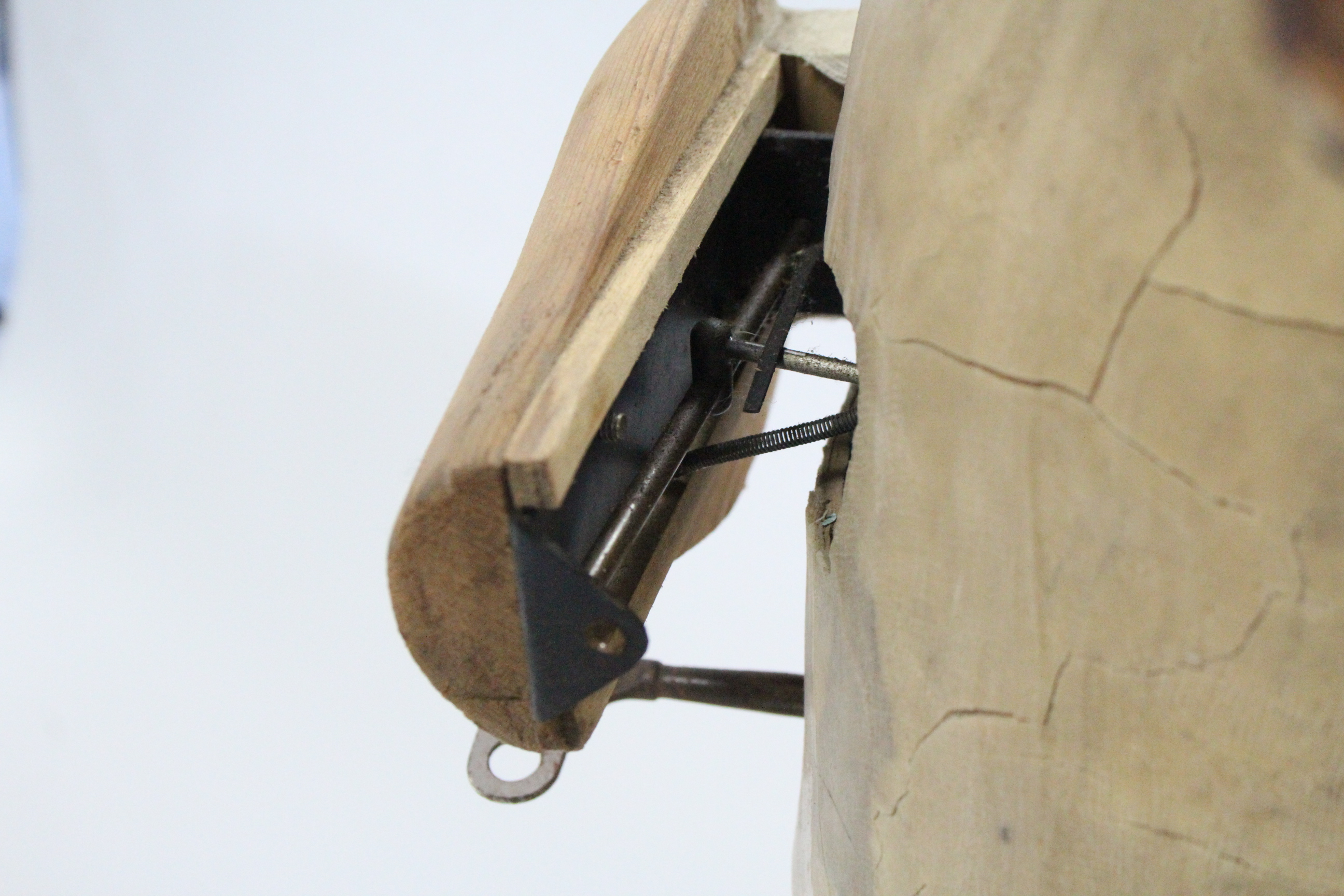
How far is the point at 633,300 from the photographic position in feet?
1.76

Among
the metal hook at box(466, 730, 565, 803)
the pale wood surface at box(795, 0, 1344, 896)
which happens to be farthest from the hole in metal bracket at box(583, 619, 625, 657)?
the metal hook at box(466, 730, 565, 803)

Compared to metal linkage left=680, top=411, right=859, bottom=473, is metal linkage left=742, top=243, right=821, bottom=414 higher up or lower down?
higher up

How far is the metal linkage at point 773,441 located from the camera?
0.62 meters

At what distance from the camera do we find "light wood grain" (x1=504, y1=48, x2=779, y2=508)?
0.45m

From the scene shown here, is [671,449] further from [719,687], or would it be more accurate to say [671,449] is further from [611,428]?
[719,687]

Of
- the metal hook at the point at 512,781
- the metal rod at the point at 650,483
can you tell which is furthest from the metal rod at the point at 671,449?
the metal hook at the point at 512,781

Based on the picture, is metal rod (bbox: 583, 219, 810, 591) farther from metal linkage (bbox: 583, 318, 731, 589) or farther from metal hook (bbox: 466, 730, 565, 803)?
metal hook (bbox: 466, 730, 565, 803)

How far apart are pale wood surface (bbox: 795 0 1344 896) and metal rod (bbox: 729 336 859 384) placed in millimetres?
152

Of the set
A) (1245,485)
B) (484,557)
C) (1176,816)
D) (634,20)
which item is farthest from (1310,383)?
(634,20)

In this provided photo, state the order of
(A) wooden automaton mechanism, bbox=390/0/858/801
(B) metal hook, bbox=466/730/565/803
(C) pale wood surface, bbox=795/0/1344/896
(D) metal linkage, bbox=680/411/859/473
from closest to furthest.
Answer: (C) pale wood surface, bbox=795/0/1344/896 < (A) wooden automaton mechanism, bbox=390/0/858/801 < (D) metal linkage, bbox=680/411/859/473 < (B) metal hook, bbox=466/730/565/803

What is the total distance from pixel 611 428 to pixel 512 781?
0.38 m

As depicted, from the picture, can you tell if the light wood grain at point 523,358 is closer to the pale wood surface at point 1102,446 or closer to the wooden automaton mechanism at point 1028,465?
the wooden automaton mechanism at point 1028,465

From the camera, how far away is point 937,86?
45cm

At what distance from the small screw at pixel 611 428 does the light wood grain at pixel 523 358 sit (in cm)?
6
